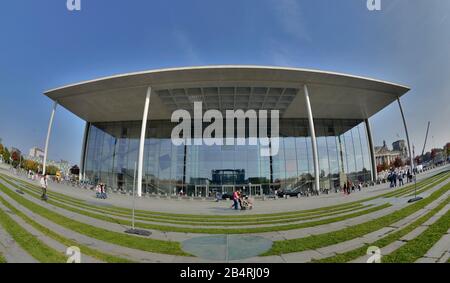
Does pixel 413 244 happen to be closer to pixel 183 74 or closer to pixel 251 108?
pixel 183 74

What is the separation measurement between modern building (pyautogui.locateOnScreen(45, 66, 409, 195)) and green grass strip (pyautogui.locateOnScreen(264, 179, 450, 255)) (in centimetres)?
1638

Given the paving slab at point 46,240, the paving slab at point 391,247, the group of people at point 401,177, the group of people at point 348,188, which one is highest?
the group of people at point 401,177

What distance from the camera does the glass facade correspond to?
25172 mm

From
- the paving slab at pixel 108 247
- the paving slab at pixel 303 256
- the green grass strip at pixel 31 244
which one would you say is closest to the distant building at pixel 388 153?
the paving slab at pixel 303 256

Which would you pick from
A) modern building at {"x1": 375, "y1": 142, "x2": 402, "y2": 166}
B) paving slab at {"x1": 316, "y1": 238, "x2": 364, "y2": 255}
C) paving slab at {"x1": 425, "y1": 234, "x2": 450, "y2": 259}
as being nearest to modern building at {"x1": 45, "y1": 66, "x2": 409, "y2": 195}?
modern building at {"x1": 375, "y1": 142, "x2": 402, "y2": 166}

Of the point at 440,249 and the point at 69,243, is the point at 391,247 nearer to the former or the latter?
the point at 440,249

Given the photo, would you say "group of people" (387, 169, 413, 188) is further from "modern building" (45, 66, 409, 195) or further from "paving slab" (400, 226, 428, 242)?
"modern building" (45, 66, 409, 195)

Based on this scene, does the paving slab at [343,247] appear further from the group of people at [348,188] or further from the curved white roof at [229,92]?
the curved white roof at [229,92]

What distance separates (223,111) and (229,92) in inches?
119

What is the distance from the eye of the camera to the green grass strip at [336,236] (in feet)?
11.0

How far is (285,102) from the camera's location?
26.5m

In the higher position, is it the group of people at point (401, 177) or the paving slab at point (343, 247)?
the group of people at point (401, 177)

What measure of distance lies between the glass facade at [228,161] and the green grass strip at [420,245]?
63.2 feet
